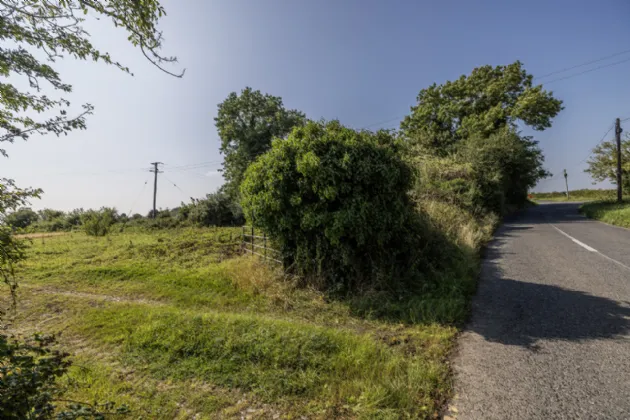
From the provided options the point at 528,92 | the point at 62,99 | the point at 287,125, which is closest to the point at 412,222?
the point at 62,99

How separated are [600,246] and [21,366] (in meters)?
12.9

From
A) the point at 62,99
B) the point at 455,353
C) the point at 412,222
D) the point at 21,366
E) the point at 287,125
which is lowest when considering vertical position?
the point at 455,353

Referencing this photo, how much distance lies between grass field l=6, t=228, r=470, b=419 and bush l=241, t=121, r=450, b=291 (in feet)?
2.65

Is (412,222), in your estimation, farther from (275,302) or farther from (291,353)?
(291,353)

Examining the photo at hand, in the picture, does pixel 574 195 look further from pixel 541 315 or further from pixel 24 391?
pixel 24 391

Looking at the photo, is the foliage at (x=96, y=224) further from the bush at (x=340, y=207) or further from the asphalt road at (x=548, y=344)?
the asphalt road at (x=548, y=344)

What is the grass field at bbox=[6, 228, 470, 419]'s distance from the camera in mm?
2850

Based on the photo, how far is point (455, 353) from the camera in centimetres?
363

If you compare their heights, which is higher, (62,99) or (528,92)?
(528,92)

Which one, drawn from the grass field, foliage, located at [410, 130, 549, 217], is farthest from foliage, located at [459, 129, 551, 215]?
the grass field

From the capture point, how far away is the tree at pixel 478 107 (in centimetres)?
2391

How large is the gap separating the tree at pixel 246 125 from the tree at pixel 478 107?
478 inches

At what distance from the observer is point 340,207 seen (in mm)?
5543

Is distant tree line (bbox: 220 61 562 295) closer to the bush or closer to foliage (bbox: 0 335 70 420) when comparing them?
the bush
